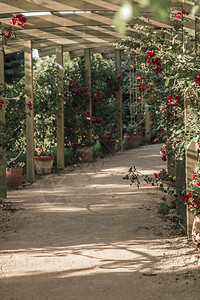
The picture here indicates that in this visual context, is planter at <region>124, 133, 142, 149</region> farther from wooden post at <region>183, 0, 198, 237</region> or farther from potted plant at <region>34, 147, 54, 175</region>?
wooden post at <region>183, 0, 198, 237</region>

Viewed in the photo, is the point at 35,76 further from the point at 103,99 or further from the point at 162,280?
the point at 162,280

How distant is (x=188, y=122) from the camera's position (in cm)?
314

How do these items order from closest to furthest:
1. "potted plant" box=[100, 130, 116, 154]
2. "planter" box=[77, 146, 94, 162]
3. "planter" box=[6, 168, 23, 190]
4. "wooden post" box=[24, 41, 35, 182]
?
"planter" box=[6, 168, 23, 190] → "wooden post" box=[24, 41, 35, 182] → "planter" box=[77, 146, 94, 162] → "potted plant" box=[100, 130, 116, 154]

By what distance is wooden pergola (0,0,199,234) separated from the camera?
13.6 ft

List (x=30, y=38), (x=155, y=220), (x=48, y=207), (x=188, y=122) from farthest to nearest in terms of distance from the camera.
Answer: (x=30, y=38) < (x=48, y=207) < (x=155, y=220) < (x=188, y=122)

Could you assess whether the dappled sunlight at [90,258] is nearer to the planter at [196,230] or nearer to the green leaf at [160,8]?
the planter at [196,230]

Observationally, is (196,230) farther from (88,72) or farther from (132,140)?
(132,140)

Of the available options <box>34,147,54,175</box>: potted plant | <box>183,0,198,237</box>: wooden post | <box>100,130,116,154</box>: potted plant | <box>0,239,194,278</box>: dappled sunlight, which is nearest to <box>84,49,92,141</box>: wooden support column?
<box>100,130,116,154</box>: potted plant

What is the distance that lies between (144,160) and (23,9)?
4.87 metres

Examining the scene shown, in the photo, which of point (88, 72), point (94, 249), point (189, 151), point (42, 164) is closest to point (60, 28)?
point (42, 164)

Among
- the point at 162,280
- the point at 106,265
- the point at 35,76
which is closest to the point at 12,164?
the point at 35,76

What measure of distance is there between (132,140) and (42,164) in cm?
403

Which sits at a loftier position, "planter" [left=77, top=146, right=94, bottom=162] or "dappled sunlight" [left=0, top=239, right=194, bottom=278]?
"planter" [left=77, top=146, right=94, bottom=162]

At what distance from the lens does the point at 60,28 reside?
6.09 m
